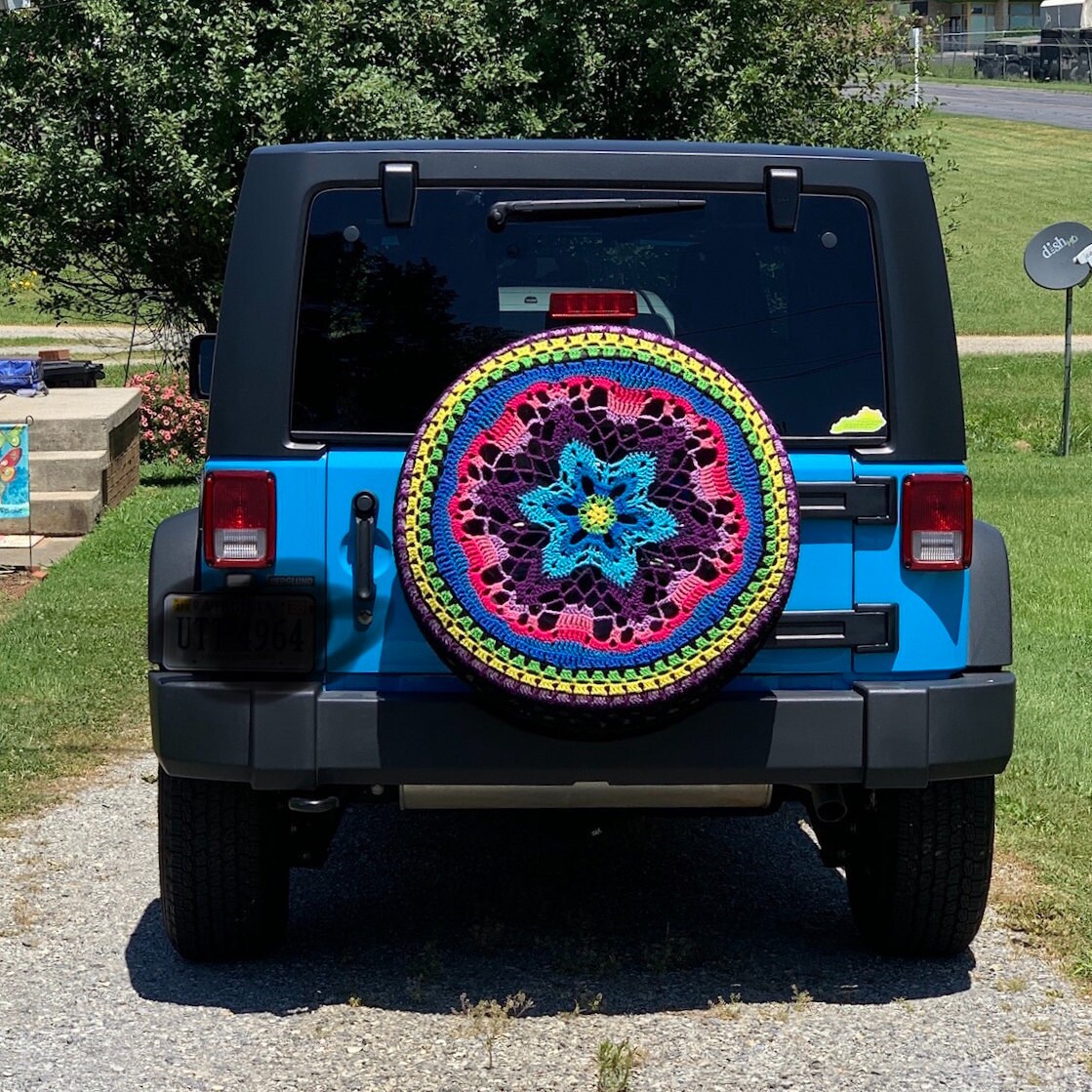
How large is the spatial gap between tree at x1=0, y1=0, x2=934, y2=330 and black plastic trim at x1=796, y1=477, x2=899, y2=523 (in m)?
9.34

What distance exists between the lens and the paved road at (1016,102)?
200 ft

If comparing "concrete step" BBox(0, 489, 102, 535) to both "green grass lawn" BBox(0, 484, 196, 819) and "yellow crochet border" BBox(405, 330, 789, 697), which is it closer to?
"green grass lawn" BBox(0, 484, 196, 819)

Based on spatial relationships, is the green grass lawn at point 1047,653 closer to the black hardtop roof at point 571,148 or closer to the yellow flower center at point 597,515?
the yellow flower center at point 597,515

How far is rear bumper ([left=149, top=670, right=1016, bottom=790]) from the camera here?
3994mm

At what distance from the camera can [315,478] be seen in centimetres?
401

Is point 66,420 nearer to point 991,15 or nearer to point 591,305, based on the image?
point 591,305

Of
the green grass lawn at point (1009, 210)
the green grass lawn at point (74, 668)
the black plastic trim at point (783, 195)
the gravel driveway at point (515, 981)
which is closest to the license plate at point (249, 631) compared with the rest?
the gravel driveway at point (515, 981)

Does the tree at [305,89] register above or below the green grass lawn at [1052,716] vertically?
above

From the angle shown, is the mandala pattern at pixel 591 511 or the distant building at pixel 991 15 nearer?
the mandala pattern at pixel 591 511

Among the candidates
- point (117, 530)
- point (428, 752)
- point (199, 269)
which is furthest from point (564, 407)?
point (199, 269)

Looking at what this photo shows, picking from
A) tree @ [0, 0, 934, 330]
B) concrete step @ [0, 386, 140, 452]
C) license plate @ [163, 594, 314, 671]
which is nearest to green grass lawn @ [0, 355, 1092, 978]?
concrete step @ [0, 386, 140, 452]

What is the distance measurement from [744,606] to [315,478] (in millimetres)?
997

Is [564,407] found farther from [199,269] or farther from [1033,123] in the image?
[1033,123]

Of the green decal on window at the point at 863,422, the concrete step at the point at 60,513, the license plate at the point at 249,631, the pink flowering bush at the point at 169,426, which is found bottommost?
the pink flowering bush at the point at 169,426
